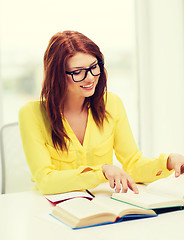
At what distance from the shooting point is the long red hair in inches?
62.4

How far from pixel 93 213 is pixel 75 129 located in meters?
0.70

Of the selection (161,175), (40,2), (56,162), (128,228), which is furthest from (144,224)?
(40,2)

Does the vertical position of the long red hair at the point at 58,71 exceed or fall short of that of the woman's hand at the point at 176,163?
it exceeds it

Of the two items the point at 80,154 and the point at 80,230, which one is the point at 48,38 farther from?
the point at 80,230

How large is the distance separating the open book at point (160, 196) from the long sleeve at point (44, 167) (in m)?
0.16

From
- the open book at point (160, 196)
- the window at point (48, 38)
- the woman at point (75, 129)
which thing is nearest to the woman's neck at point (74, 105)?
the woman at point (75, 129)

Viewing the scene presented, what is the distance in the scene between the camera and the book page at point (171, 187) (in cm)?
130

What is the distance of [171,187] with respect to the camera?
1368 millimetres

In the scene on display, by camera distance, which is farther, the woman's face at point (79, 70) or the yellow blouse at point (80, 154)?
the woman's face at point (79, 70)

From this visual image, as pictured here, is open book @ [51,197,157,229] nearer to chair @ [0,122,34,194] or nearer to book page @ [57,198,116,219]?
book page @ [57,198,116,219]

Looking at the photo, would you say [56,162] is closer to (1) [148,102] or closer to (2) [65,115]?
(2) [65,115]

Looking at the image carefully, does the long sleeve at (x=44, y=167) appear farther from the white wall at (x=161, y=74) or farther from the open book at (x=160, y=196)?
the white wall at (x=161, y=74)

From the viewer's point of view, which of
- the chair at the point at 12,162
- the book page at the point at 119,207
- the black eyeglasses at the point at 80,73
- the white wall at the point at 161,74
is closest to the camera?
the book page at the point at 119,207

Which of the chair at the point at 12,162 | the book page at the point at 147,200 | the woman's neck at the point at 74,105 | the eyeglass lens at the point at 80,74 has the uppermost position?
the eyeglass lens at the point at 80,74
